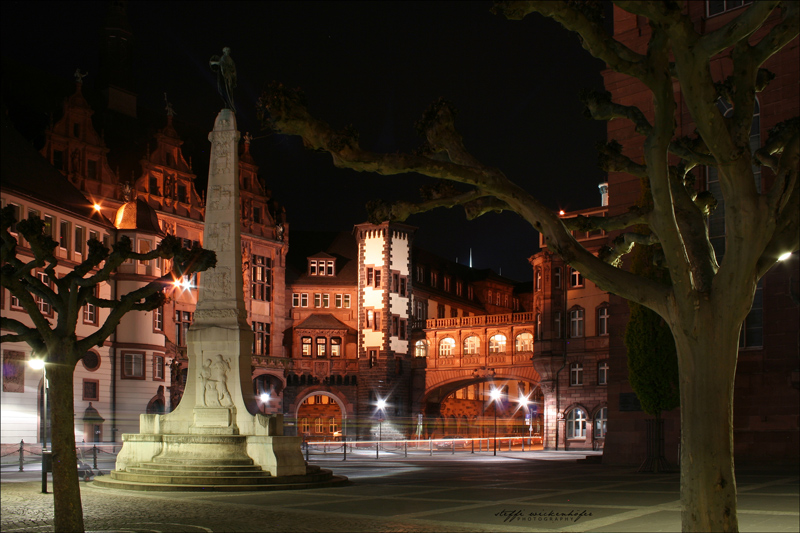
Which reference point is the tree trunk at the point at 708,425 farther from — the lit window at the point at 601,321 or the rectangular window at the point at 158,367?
the lit window at the point at 601,321

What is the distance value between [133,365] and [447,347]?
30967 mm

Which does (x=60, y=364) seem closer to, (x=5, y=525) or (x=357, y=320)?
(x=5, y=525)

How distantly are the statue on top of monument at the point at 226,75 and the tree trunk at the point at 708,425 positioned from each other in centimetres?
1964

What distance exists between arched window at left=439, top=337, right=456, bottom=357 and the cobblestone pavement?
49.7m

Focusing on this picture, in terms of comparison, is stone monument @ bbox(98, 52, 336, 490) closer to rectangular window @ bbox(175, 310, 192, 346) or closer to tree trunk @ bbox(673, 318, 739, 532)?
tree trunk @ bbox(673, 318, 739, 532)

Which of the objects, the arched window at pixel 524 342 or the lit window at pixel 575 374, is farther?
the arched window at pixel 524 342

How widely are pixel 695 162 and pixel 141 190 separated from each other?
50.8m

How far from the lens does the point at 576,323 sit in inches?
2662

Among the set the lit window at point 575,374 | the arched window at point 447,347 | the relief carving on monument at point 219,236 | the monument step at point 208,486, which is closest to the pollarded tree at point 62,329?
the monument step at point 208,486

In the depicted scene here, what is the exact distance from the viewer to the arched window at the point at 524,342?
73312 mm

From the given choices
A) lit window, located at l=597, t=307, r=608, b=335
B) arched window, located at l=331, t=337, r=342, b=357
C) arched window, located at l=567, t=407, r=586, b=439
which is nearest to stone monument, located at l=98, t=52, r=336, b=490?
lit window, located at l=597, t=307, r=608, b=335

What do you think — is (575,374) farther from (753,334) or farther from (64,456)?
(64,456)

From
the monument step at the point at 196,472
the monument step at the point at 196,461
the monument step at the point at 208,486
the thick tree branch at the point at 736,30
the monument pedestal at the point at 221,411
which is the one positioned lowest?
the monument step at the point at 208,486

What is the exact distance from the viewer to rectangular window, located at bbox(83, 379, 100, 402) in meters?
50.7
